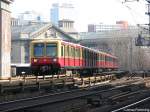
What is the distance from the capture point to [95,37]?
148 metres

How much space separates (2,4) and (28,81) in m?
31.3

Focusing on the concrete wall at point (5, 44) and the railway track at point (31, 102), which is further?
the concrete wall at point (5, 44)

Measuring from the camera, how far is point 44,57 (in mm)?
35844

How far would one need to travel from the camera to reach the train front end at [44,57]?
3550 cm

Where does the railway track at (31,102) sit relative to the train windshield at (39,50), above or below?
below

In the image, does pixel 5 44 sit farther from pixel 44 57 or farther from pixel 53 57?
pixel 53 57

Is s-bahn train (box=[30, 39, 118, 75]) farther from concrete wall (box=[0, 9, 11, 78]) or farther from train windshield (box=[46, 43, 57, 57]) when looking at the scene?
concrete wall (box=[0, 9, 11, 78])

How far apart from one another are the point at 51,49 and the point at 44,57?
0.83 meters

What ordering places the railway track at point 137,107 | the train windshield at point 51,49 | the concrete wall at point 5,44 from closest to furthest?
1. the railway track at point 137,107
2. the train windshield at point 51,49
3. the concrete wall at point 5,44

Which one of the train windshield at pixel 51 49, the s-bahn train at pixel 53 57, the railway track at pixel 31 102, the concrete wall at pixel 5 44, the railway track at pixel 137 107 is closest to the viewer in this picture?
the railway track at pixel 137 107

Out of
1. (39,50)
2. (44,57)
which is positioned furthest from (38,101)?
(39,50)

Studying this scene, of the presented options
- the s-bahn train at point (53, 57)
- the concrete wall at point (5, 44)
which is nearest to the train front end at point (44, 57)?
the s-bahn train at point (53, 57)

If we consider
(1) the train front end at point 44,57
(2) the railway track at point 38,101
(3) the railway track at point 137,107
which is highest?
(1) the train front end at point 44,57

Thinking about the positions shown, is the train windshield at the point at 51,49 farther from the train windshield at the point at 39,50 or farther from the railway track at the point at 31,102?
the railway track at the point at 31,102
